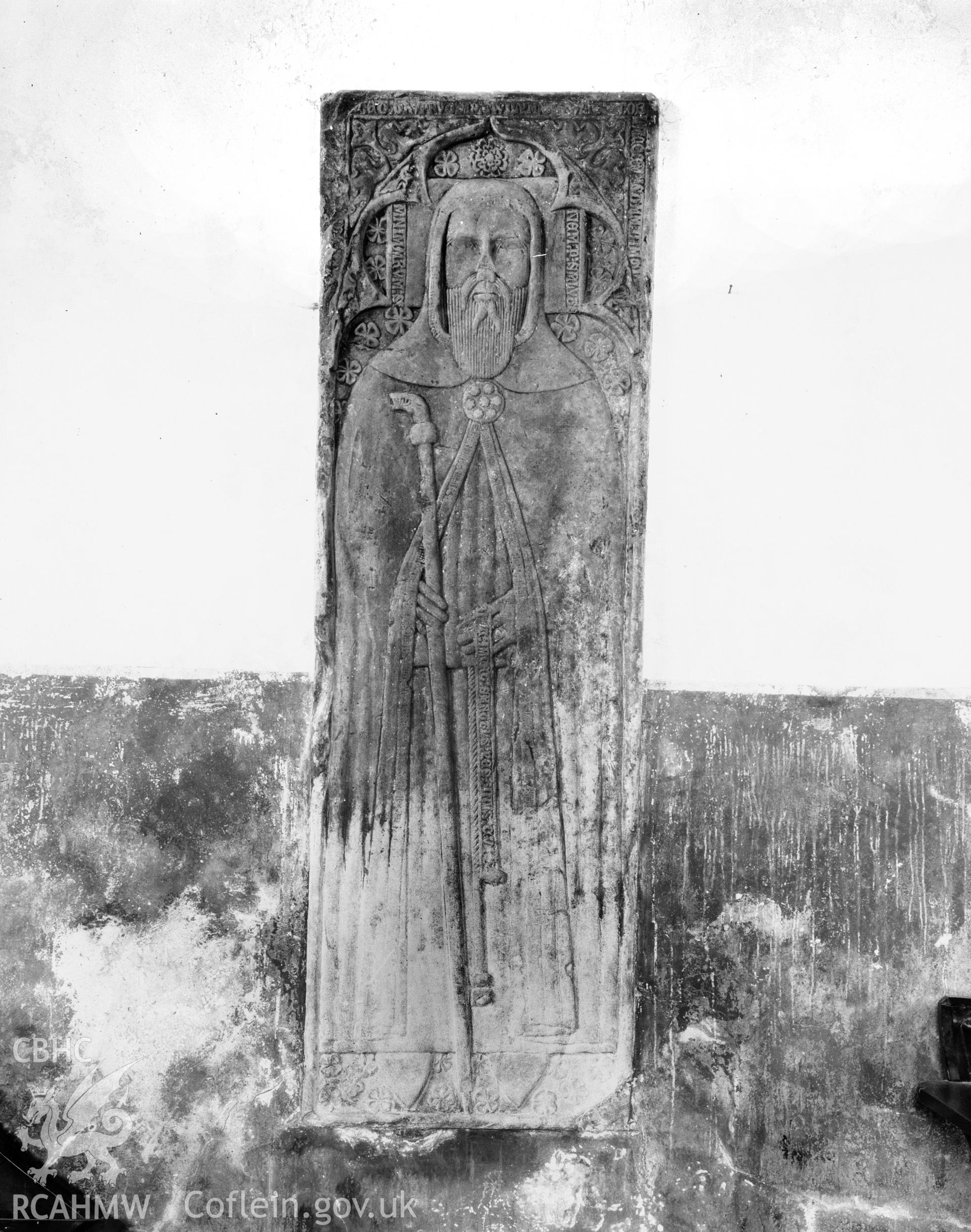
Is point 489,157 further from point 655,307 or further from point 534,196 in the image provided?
point 655,307

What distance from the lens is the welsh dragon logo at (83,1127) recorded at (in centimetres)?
309

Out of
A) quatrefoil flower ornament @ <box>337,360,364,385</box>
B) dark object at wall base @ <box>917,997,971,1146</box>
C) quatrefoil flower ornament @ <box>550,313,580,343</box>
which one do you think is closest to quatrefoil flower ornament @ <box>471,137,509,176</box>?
quatrefoil flower ornament @ <box>550,313,580,343</box>

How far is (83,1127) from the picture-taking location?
309 cm

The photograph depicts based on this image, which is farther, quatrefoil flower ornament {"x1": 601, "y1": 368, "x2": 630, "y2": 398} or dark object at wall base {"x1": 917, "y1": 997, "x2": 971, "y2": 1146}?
quatrefoil flower ornament {"x1": 601, "y1": 368, "x2": 630, "y2": 398}

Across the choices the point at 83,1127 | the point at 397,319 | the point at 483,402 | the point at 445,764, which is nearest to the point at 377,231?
the point at 397,319

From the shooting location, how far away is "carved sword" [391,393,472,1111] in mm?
3064

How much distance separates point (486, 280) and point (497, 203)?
9.7 inches

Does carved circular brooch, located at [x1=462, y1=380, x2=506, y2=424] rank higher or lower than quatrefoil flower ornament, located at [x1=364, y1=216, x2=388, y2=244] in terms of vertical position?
lower

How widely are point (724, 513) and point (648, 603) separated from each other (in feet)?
1.20

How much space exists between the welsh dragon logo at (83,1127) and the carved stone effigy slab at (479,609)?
608 millimetres

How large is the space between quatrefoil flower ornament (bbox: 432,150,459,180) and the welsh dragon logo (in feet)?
9.82

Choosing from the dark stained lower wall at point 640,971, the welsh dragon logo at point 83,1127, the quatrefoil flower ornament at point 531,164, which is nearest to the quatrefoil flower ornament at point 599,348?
the quatrefoil flower ornament at point 531,164

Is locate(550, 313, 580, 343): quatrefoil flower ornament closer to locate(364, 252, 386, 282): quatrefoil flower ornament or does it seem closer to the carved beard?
the carved beard

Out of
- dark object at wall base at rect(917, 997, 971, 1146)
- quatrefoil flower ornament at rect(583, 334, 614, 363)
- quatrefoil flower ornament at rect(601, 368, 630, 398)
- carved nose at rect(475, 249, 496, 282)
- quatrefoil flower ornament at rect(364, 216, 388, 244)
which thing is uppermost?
quatrefoil flower ornament at rect(364, 216, 388, 244)
